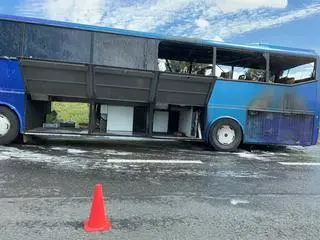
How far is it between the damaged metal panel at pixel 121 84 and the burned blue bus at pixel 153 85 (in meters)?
0.02

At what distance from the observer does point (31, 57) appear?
10.2 meters

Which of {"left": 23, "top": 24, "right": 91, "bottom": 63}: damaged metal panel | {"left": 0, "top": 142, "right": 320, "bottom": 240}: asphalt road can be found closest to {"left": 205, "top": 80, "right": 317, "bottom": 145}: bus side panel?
{"left": 0, "top": 142, "right": 320, "bottom": 240}: asphalt road

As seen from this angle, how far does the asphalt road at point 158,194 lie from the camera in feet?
16.1

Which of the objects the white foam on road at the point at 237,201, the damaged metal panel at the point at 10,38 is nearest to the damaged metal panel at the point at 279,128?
the white foam on road at the point at 237,201

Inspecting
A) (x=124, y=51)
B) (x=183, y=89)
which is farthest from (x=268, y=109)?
(x=124, y=51)

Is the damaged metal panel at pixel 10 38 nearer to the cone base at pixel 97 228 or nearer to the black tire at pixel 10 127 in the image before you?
the black tire at pixel 10 127

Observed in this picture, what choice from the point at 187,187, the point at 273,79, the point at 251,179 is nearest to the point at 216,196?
the point at 187,187

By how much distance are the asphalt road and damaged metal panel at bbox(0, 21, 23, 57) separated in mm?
2194

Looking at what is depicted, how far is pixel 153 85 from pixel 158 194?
4.96m

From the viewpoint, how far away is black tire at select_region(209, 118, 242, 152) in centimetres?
1177

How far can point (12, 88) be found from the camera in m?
10.3

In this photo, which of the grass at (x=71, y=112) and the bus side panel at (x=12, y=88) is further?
the grass at (x=71, y=112)

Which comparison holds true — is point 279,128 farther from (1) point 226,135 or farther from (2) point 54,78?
(2) point 54,78

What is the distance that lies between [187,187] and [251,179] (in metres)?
1.54
